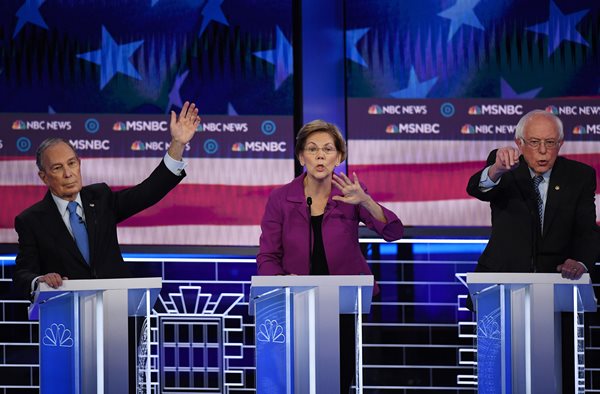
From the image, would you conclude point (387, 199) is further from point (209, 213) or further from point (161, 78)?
point (161, 78)

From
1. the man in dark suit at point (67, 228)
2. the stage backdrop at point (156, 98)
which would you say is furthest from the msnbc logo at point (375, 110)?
the man in dark suit at point (67, 228)

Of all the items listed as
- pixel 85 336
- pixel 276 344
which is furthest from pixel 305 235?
pixel 85 336

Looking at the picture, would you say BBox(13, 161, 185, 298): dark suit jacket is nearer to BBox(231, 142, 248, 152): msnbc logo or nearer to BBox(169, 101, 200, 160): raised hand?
BBox(169, 101, 200, 160): raised hand

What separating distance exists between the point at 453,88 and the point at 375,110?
0.46 meters

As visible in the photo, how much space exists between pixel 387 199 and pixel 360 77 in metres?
0.72

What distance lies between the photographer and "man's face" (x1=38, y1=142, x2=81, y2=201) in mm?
4246

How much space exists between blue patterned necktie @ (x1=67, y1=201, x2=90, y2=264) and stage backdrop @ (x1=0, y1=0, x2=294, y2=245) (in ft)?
5.58

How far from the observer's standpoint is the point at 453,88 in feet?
19.2

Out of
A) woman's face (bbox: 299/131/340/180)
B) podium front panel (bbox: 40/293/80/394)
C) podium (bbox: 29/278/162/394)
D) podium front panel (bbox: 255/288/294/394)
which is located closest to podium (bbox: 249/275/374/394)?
podium front panel (bbox: 255/288/294/394)

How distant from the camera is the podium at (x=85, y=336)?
11.1 feet

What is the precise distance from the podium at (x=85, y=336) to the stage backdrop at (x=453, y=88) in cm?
271

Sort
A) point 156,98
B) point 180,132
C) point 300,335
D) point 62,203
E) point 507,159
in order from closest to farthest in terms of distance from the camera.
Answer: point 300,335 → point 507,159 → point 62,203 → point 180,132 → point 156,98

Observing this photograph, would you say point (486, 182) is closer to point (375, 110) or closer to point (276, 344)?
point (276, 344)

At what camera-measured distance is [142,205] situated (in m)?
4.43
